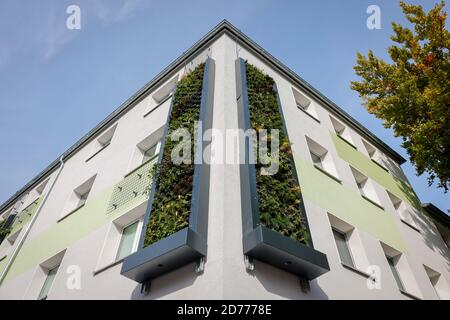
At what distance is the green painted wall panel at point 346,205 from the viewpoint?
8758 mm

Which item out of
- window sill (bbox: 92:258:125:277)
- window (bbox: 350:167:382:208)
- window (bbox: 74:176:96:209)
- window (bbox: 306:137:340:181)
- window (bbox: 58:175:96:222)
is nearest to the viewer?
window sill (bbox: 92:258:125:277)

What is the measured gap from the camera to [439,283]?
10.9m

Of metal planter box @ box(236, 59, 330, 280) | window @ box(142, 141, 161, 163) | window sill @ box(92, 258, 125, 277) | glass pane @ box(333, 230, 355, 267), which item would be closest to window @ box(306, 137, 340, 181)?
glass pane @ box(333, 230, 355, 267)

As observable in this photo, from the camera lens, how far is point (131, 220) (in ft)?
28.4

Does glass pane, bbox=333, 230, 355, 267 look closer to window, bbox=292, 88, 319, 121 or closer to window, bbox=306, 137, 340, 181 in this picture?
window, bbox=306, 137, 340, 181

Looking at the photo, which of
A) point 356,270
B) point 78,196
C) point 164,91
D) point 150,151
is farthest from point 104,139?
point 356,270

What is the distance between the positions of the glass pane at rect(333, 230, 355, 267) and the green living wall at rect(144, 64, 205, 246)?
189 inches

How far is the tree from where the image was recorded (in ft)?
35.0

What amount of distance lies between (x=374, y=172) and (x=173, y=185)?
10.9 metres
